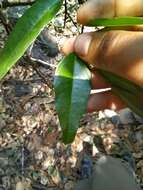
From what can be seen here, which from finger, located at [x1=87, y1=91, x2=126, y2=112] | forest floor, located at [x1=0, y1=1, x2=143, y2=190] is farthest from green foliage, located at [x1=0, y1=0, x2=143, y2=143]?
forest floor, located at [x1=0, y1=1, x2=143, y2=190]

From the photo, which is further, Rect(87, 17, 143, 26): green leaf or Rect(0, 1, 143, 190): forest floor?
Rect(0, 1, 143, 190): forest floor

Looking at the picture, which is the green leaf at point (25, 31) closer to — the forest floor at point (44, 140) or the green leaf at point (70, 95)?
the green leaf at point (70, 95)

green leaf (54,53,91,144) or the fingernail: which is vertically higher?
the fingernail

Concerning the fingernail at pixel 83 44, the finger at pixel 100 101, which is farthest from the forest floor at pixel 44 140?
the fingernail at pixel 83 44

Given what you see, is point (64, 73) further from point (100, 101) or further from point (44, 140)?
point (44, 140)

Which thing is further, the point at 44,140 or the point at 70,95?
the point at 44,140

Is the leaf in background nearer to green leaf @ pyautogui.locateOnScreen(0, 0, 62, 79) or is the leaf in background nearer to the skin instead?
the skin

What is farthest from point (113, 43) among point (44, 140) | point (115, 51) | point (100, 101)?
point (44, 140)
